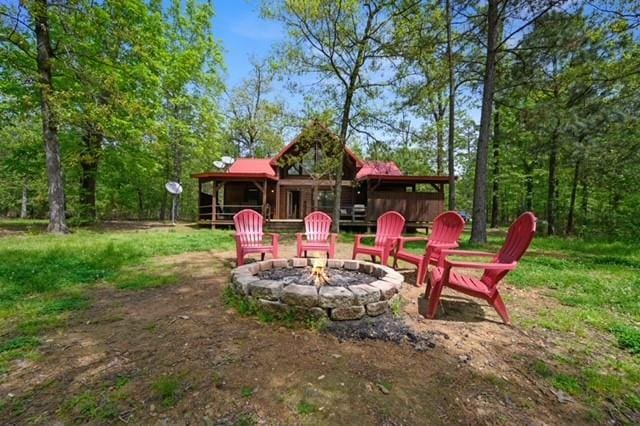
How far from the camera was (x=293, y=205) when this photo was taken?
16.2m

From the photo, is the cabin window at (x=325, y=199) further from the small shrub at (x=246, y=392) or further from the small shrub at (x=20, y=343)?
the small shrub at (x=246, y=392)

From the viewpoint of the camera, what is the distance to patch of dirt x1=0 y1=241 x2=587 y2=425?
1.64 meters

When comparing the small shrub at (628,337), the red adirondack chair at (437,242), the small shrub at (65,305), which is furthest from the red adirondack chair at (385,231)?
the small shrub at (65,305)

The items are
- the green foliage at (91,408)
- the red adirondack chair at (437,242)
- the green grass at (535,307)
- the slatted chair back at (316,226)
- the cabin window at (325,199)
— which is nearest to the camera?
the green foliage at (91,408)

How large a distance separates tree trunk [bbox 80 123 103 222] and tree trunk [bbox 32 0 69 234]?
189 centimetres

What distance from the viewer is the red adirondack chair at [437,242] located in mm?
4204

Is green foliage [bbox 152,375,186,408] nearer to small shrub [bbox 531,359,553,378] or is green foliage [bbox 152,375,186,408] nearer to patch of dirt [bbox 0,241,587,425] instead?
patch of dirt [bbox 0,241,587,425]

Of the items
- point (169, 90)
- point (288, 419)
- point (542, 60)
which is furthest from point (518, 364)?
point (169, 90)

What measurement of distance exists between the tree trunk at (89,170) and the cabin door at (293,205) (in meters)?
8.24

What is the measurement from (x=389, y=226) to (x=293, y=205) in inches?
440

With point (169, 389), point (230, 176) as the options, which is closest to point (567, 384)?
point (169, 389)

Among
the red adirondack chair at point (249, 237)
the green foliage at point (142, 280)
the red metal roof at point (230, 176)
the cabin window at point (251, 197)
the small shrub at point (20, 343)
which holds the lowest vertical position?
the green foliage at point (142, 280)

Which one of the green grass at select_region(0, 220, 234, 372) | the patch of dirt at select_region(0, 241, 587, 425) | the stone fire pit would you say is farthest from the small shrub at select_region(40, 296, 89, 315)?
the stone fire pit

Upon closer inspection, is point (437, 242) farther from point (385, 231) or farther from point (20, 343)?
point (20, 343)
